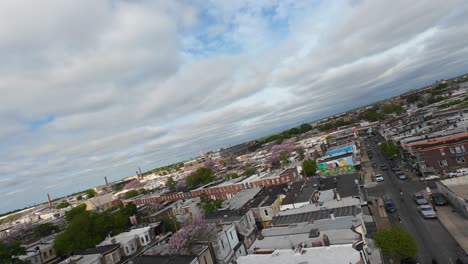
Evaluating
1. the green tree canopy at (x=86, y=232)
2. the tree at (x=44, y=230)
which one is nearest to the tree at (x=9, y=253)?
the green tree canopy at (x=86, y=232)

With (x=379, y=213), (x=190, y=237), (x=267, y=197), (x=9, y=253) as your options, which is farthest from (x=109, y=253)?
(x=379, y=213)

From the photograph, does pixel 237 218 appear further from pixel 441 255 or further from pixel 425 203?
pixel 425 203

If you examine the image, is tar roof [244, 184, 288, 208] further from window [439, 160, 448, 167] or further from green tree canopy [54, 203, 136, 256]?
window [439, 160, 448, 167]

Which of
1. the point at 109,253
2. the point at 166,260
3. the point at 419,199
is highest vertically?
the point at 166,260

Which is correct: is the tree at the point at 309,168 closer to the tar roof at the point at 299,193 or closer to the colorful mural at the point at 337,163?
the colorful mural at the point at 337,163

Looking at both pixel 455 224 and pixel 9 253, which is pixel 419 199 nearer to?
pixel 455 224

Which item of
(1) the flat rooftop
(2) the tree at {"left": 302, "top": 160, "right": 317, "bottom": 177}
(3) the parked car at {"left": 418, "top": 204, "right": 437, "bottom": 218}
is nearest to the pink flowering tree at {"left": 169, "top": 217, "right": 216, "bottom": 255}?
(1) the flat rooftop
